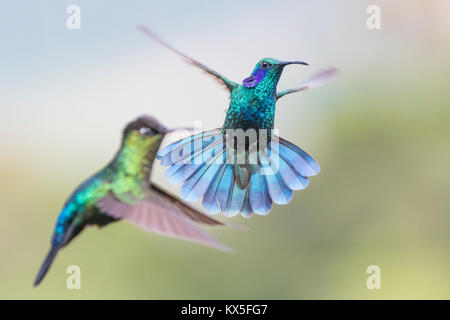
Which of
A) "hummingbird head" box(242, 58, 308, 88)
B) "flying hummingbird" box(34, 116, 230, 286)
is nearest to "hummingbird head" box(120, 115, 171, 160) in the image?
"flying hummingbird" box(34, 116, 230, 286)

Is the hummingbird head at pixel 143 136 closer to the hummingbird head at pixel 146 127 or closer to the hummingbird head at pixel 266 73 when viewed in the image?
the hummingbird head at pixel 146 127

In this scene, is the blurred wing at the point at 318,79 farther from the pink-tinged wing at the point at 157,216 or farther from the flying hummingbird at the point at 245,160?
the pink-tinged wing at the point at 157,216

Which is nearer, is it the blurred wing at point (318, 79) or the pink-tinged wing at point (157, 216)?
the pink-tinged wing at point (157, 216)

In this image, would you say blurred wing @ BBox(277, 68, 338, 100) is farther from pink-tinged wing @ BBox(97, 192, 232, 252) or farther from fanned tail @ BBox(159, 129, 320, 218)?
pink-tinged wing @ BBox(97, 192, 232, 252)

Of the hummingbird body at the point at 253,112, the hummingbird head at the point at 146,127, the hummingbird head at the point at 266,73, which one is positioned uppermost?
the hummingbird head at the point at 266,73

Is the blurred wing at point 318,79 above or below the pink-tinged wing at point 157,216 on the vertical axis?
above

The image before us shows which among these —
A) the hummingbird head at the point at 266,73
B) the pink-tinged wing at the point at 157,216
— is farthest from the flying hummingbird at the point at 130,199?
the hummingbird head at the point at 266,73

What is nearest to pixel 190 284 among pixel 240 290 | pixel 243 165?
pixel 240 290
